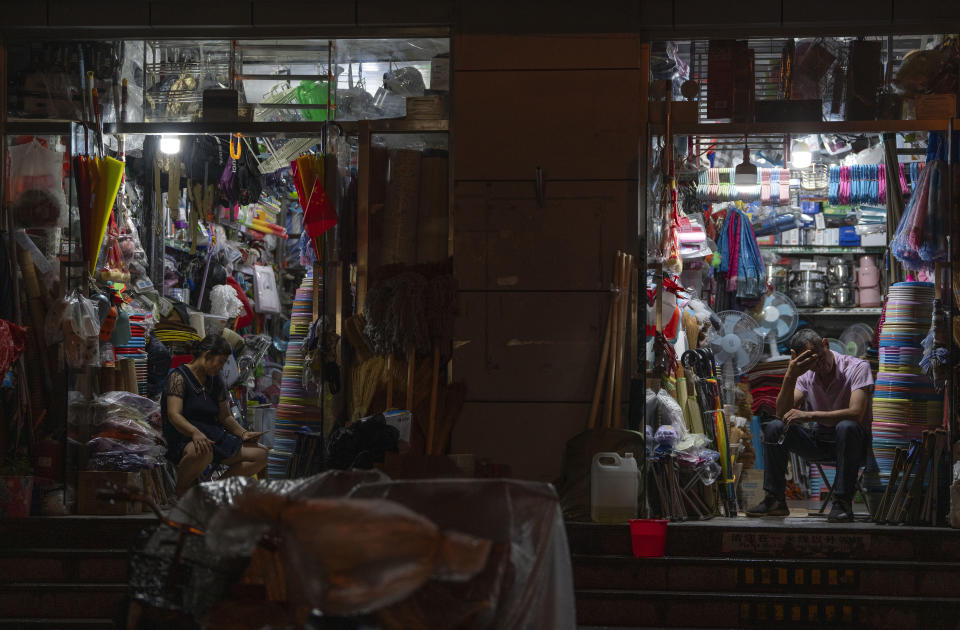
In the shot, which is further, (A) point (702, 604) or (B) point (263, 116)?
(B) point (263, 116)

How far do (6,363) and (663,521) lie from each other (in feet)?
13.8

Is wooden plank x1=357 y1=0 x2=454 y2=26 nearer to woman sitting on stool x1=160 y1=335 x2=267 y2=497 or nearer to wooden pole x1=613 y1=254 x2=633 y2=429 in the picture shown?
wooden pole x1=613 y1=254 x2=633 y2=429

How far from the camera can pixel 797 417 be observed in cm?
723

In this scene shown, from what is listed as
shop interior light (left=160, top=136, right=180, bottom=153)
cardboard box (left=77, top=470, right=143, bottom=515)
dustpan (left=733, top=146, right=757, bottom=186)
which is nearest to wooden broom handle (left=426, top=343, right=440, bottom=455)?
cardboard box (left=77, top=470, right=143, bottom=515)

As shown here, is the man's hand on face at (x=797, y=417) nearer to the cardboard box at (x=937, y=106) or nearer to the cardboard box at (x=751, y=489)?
the cardboard box at (x=751, y=489)

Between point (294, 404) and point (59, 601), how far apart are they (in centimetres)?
Result: 220

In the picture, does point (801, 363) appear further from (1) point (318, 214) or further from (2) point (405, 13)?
(2) point (405, 13)

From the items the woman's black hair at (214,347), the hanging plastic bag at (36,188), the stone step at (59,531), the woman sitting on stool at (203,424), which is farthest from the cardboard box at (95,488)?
the hanging plastic bag at (36,188)

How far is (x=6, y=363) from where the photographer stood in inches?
259

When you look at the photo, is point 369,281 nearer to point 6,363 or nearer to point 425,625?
point 6,363

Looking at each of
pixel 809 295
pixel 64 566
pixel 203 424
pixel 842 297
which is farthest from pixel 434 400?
pixel 842 297

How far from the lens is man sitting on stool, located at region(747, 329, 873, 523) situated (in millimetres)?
→ 6949

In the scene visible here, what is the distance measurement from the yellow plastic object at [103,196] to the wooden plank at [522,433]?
2800 millimetres

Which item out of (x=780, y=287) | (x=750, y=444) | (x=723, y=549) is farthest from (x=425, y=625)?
(x=780, y=287)
